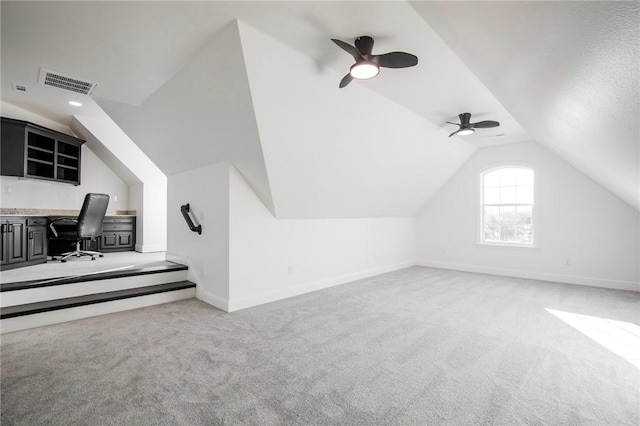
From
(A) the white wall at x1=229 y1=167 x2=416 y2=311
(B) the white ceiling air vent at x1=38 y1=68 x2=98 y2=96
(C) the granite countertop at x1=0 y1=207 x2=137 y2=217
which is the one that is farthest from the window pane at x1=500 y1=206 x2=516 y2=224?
(C) the granite countertop at x1=0 y1=207 x2=137 y2=217

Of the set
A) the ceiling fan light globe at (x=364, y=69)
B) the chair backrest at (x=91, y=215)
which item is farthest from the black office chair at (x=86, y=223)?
the ceiling fan light globe at (x=364, y=69)

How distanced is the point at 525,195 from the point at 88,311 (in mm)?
7342

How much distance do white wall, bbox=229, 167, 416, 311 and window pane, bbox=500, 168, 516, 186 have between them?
2.57 meters

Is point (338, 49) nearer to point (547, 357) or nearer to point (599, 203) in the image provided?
point (547, 357)

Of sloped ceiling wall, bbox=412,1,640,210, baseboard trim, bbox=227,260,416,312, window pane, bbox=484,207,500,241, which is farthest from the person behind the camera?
window pane, bbox=484,207,500,241

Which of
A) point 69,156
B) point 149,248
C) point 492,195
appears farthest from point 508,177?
point 69,156

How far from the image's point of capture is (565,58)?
1.41 metres

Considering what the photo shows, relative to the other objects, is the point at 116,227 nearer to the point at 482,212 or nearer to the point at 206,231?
the point at 206,231

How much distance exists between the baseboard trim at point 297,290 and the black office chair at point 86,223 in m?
3.68

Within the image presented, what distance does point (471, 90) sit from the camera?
11.5ft

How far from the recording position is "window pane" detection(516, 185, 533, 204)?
596 cm

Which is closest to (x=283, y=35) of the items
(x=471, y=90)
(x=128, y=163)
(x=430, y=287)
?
(x=471, y=90)

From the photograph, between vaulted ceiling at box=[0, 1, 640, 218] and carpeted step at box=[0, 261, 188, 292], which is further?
carpeted step at box=[0, 261, 188, 292]

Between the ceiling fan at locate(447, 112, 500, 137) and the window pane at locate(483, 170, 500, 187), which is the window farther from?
the ceiling fan at locate(447, 112, 500, 137)
